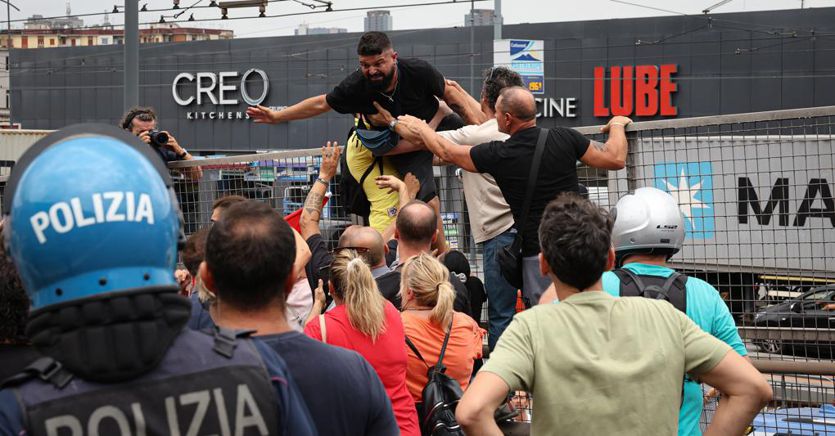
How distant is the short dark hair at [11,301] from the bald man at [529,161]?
343 centimetres

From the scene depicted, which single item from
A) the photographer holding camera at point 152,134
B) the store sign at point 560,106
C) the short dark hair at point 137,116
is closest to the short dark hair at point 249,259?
the photographer holding camera at point 152,134

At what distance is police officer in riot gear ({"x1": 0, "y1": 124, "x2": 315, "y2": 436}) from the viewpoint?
219 cm

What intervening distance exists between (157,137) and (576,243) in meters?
5.11

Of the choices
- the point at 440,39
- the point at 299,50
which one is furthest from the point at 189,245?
the point at 299,50

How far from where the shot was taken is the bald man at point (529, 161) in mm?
5785

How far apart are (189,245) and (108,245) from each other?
102 inches

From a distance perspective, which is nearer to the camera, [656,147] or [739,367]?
[739,367]

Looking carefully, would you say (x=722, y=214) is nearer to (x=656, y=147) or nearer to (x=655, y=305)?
(x=656, y=147)

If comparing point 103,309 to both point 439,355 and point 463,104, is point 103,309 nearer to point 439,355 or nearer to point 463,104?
point 439,355

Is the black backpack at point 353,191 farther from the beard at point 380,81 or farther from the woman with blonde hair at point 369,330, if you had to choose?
the woman with blonde hair at point 369,330

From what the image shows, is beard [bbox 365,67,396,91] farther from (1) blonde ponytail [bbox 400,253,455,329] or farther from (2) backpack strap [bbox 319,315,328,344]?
(2) backpack strap [bbox 319,315,328,344]

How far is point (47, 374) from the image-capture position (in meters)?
2.21

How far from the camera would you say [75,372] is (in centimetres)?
221

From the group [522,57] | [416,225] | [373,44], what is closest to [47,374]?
[416,225]
